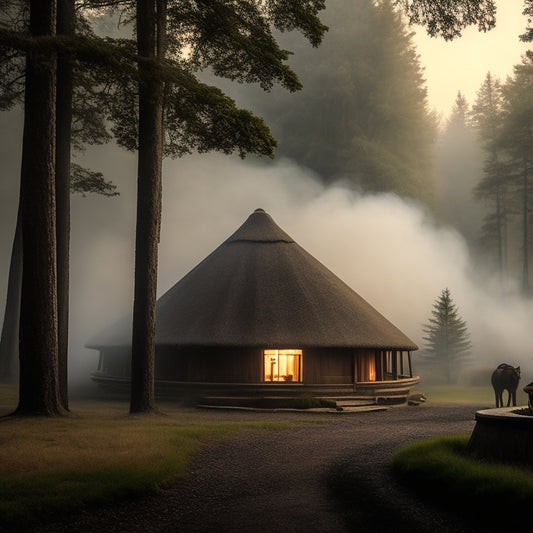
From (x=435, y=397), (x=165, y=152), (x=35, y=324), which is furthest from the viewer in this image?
(x=435, y=397)

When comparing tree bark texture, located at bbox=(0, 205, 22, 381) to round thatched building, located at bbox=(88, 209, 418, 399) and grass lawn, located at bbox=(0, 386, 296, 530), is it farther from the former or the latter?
grass lawn, located at bbox=(0, 386, 296, 530)

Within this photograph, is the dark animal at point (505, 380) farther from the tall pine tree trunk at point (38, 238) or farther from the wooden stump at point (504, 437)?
the tall pine tree trunk at point (38, 238)

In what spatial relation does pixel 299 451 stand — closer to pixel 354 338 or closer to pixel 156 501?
pixel 156 501

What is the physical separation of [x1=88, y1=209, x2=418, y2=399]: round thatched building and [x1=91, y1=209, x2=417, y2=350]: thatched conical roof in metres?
0.04

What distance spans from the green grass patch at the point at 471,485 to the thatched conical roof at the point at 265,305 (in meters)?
12.9

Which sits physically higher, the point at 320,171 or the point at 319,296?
the point at 320,171

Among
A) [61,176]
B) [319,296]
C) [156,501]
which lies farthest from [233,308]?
[156,501]

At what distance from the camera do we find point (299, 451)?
11.7 metres

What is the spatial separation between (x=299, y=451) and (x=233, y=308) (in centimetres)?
1301

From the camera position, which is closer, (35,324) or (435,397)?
(35,324)

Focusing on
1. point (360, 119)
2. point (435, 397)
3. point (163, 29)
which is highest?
point (360, 119)

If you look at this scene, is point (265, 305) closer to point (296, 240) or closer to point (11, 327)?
point (11, 327)

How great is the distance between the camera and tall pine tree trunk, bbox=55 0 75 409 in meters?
17.1

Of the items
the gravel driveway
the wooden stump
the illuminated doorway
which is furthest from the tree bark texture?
the wooden stump
